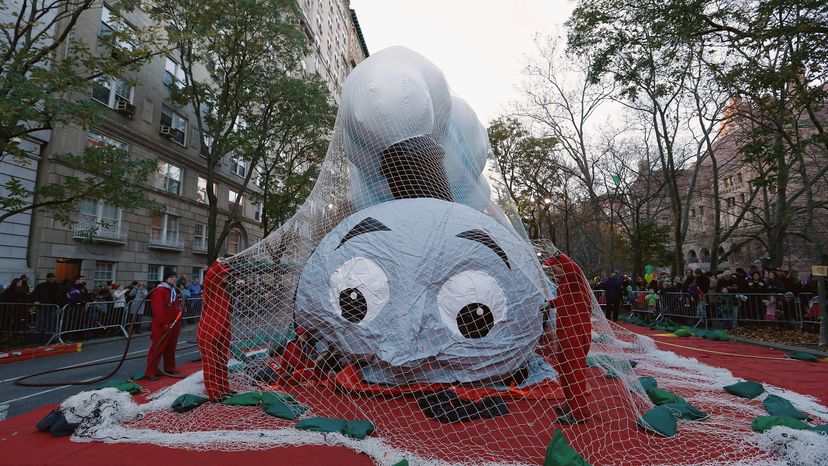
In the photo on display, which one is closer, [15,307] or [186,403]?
[186,403]

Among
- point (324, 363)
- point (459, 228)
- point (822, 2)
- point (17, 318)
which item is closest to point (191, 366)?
point (324, 363)

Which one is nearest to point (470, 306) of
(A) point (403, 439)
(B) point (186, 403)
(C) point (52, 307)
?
(A) point (403, 439)

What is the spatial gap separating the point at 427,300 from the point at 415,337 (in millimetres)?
405

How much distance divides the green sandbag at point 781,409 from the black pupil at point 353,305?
13.4ft

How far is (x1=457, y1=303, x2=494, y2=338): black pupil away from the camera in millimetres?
4629

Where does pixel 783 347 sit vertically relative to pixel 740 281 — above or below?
below

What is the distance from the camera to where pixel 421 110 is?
5.50 m

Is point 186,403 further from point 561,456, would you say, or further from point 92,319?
point 92,319

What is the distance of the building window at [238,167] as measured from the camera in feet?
86.0

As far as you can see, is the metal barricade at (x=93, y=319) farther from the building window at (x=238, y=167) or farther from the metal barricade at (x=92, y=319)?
the building window at (x=238, y=167)

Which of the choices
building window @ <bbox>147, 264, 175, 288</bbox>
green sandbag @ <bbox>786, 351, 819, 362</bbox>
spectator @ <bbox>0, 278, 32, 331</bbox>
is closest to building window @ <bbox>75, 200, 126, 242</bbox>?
building window @ <bbox>147, 264, 175, 288</bbox>

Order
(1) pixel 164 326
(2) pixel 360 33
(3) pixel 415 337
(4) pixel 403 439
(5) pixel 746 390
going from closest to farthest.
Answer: (4) pixel 403 439 < (3) pixel 415 337 < (5) pixel 746 390 < (1) pixel 164 326 < (2) pixel 360 33

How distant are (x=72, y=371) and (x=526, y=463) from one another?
7.72 metres

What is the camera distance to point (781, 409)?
4.21 metres
